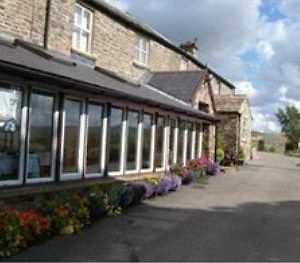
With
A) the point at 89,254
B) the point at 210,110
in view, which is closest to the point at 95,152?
the point at 89,254

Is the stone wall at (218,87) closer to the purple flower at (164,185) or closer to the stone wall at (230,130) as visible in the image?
the stone wall at (230,130)

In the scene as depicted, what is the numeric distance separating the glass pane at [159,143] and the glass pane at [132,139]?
6.77ft

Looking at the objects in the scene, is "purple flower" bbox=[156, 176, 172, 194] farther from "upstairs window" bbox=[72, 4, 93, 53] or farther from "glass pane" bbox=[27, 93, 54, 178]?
"upstairs window" bbox=[72, 4, 93, 53]

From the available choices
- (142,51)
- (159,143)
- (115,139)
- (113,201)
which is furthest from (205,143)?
(113,201)

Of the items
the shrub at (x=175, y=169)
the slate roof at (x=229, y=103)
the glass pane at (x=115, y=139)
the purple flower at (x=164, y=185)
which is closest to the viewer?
the glass pane at (x=115, y=139)

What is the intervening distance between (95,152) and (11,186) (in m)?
4.07

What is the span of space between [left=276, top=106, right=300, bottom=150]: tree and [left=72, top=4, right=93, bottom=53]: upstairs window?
6588cm

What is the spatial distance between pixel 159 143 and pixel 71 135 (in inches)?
264

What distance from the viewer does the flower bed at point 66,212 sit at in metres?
9.04

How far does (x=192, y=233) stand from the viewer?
11344mm

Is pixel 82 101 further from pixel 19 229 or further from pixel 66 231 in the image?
pixel 19 229

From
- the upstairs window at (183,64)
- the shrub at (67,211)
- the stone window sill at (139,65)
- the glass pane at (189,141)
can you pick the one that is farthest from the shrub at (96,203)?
the upstairs window at (183,64)

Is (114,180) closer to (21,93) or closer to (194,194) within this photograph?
(194,194)

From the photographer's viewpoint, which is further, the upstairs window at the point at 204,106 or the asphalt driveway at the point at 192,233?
the upstairs window at the point at 204,106
